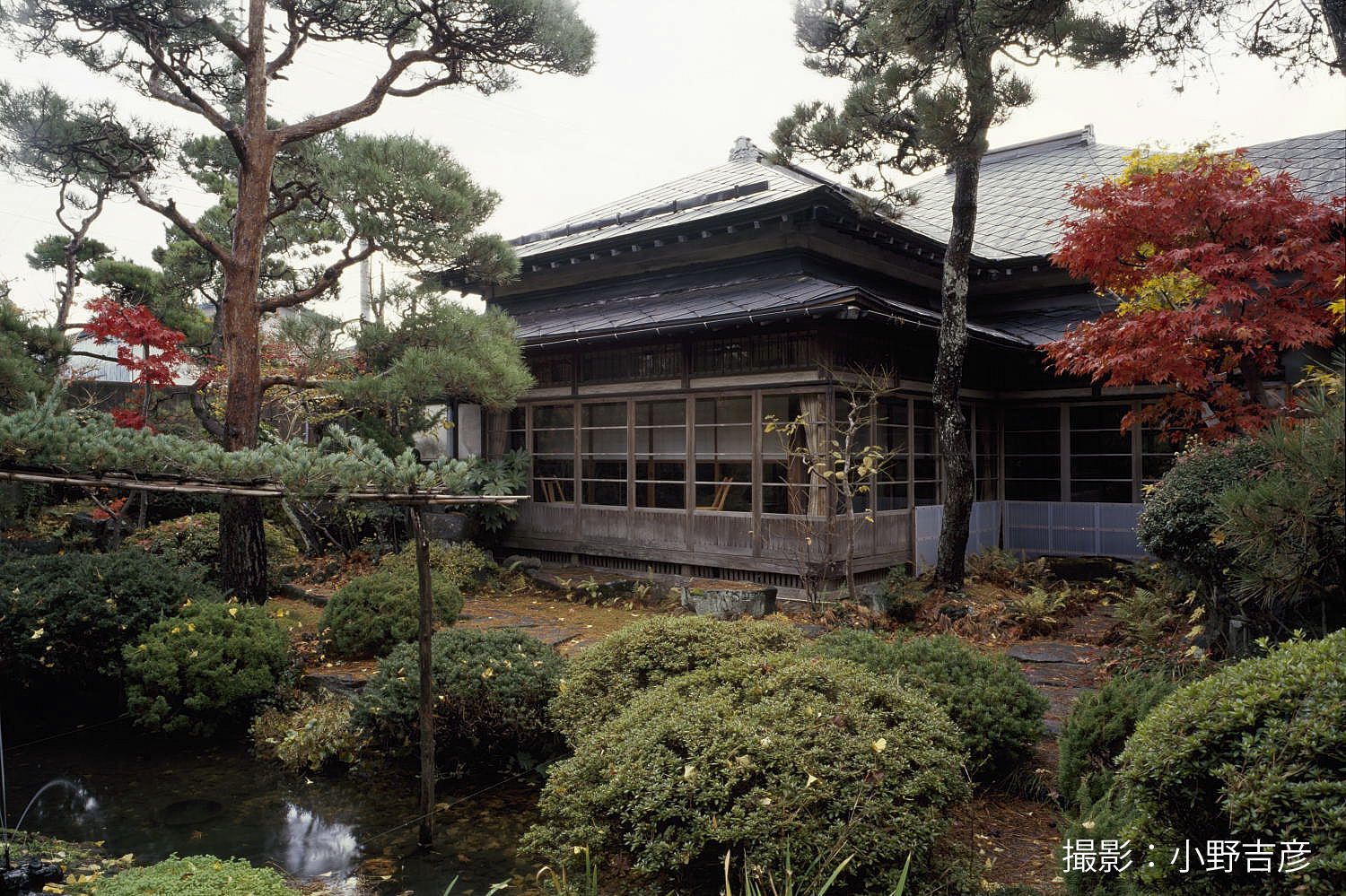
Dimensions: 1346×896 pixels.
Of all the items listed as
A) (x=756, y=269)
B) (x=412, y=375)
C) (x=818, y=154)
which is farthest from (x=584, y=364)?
(x=818, y=154)

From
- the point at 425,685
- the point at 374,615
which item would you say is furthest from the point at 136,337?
the point at 425,685

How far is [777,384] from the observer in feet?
33.2

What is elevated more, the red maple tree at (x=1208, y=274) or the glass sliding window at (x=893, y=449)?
the red maple tree at (x=1208, y=274)

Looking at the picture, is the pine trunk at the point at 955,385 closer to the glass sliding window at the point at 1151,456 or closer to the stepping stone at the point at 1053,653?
the stepping stone at the point at 1053,653

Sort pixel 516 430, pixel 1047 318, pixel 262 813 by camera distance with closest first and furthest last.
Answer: pixel 262 813 → pixel 1047 318 → pixel 516 430

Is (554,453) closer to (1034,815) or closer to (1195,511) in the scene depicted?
(1195,511)

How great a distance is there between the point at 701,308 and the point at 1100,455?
6.53 metres

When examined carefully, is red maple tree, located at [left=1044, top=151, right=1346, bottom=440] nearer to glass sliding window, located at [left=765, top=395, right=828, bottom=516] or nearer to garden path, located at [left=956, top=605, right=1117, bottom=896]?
garden path, located at [left=956, top=605, right=1117, bottom=896]

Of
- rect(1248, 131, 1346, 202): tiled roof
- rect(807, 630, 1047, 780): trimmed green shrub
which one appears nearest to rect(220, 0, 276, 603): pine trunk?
rect(807, 630, 1047, 780): trimmed green shrub

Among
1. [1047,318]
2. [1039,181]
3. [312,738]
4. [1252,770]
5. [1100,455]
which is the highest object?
[1039,181]

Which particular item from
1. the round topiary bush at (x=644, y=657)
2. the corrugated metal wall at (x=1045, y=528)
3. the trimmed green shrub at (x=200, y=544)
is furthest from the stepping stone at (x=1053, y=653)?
the trimmed green shrub at (x=200, y=544)

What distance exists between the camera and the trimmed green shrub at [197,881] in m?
3.79

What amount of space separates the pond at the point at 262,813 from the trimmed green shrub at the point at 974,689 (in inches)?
97.3

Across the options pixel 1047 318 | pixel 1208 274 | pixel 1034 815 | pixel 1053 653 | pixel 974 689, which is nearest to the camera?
pixel 1034 815
